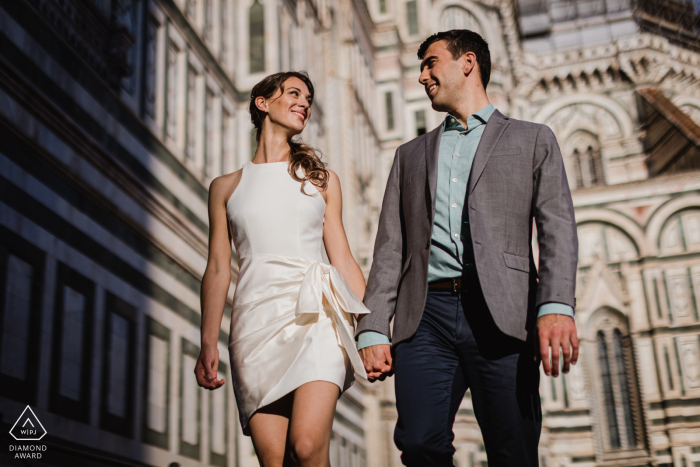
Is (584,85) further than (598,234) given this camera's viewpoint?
Yes

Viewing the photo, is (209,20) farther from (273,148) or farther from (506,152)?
(506,152)

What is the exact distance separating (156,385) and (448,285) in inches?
226

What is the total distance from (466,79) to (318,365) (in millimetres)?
1568

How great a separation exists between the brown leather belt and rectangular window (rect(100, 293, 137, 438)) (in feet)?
15.5

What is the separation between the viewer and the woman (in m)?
3.37

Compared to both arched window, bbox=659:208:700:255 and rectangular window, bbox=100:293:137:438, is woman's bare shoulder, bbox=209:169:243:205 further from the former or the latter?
arched window, bbox=659:208:700:255

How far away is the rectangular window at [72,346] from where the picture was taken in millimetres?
6750

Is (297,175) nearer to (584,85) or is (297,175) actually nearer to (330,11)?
(330,11)

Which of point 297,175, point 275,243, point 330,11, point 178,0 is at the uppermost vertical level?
point 330,11

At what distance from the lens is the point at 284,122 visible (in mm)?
4012

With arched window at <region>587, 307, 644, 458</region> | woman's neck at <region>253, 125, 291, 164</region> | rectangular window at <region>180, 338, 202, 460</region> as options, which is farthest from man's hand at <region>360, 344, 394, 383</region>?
arched window at <region>587, 307, 644, 458</region>

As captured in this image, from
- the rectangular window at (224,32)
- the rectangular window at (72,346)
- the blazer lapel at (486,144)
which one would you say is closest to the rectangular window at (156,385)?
the rectangular window at (72,346)

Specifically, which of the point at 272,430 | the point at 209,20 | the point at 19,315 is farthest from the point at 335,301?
the point at 209,20

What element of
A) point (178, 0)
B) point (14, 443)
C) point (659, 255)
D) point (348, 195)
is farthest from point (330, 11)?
point (14, 443)
